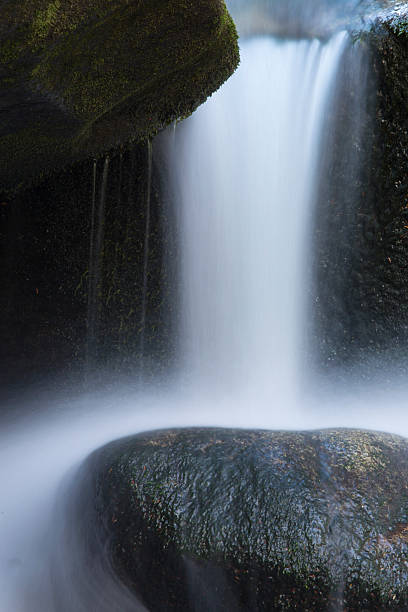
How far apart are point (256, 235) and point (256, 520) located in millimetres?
2834

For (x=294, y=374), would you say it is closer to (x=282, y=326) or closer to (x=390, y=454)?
(x=282, y=326)

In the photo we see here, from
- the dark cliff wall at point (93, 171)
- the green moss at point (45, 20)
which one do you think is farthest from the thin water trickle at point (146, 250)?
the green moss at point (45, 20)

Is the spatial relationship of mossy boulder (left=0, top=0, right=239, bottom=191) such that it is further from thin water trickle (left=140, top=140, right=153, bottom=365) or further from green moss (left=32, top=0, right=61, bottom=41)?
thin water trickle (left=140, top=140, right=153, bottom=365)

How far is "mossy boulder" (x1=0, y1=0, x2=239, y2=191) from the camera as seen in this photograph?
192 centimetres

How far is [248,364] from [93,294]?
1425 millimetres

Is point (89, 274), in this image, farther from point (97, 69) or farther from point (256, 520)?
point (256, 520)

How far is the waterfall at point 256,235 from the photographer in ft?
14.3

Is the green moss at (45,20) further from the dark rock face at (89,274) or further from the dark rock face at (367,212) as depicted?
the dark rock face at (367,212)

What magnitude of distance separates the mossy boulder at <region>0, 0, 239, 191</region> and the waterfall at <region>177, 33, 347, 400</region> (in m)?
1.22

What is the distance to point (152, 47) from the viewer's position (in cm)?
240

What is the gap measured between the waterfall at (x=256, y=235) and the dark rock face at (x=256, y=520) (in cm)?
205

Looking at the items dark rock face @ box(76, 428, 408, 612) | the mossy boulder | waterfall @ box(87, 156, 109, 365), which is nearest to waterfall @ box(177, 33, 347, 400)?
waterfall @ box(87, 156, 109, 365)

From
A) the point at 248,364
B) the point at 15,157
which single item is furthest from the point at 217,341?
the point at 15,157

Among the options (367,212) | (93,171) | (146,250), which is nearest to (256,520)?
(146,250)
